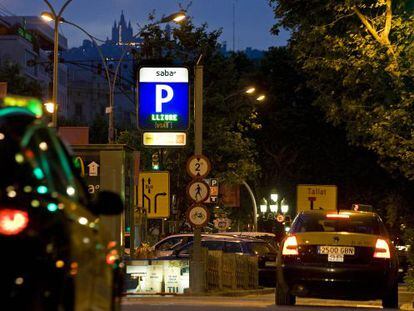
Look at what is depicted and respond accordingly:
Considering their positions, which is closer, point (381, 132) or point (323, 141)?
point (381, 132)

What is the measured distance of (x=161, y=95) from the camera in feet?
81.3

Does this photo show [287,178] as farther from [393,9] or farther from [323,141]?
[393,9]

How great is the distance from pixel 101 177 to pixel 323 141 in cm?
3896

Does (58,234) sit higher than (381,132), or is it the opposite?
(381,132)

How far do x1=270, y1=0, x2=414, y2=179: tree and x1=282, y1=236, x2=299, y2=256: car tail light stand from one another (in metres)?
7.34

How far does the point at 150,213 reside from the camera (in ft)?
88.5

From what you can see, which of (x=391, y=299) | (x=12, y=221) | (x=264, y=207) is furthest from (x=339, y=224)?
(x=264, y=207)

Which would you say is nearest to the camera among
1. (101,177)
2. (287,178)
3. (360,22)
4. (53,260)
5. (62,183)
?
(53,260)

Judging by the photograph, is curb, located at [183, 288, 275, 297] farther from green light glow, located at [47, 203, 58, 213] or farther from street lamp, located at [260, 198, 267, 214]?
street lamp, located at [260, 198, 267, 214]

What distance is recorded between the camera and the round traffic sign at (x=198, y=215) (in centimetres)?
2338

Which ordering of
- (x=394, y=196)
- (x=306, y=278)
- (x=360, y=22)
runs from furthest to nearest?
1. (x=394, y=196)
2. (x=360, y=22)
3. (x=306, y=278)

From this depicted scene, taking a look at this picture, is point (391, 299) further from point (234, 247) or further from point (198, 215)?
point (234, 247)

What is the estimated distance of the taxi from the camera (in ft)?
52.9

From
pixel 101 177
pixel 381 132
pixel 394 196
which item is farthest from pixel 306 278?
pixel 394 196
